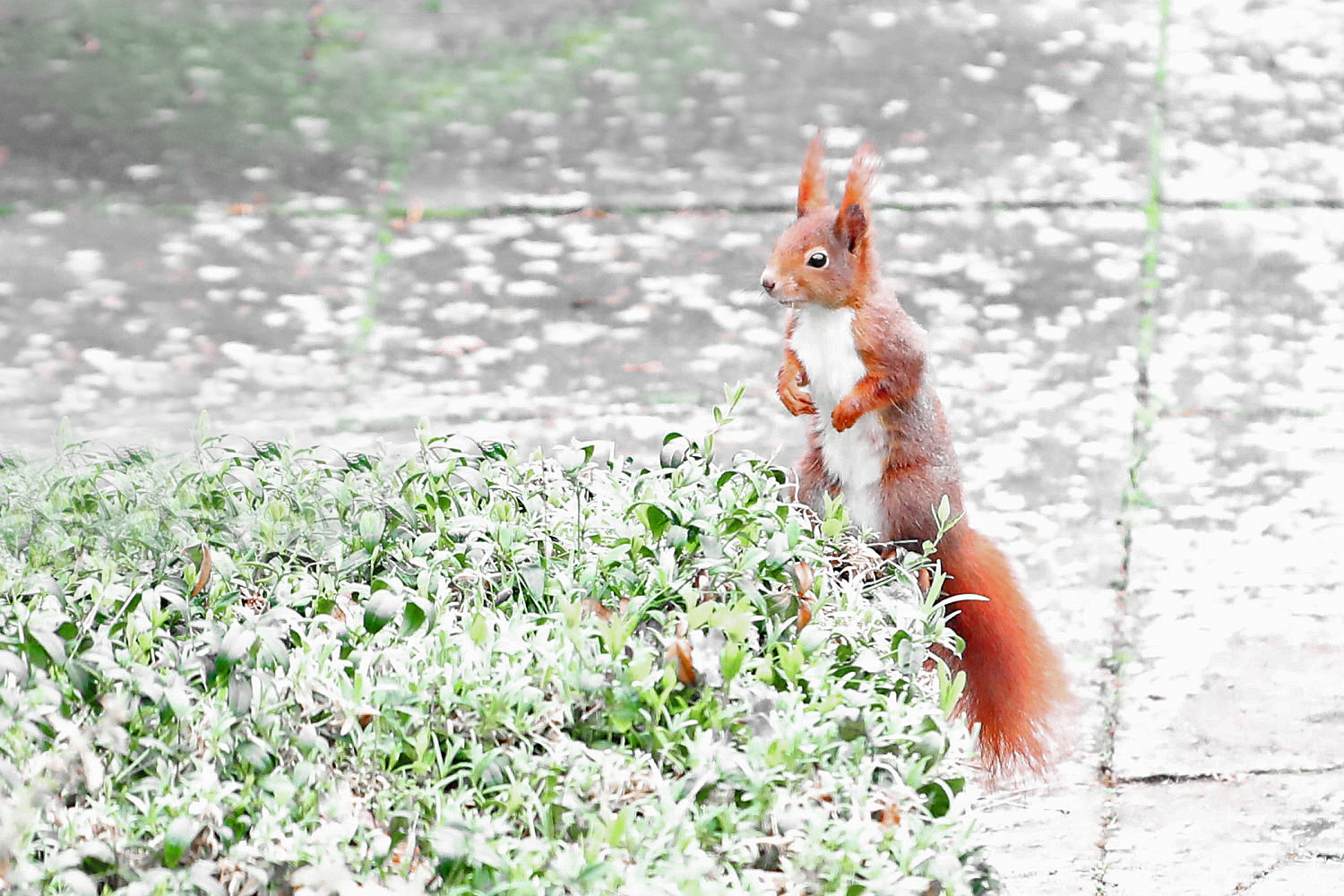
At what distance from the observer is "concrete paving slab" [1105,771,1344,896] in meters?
2.97

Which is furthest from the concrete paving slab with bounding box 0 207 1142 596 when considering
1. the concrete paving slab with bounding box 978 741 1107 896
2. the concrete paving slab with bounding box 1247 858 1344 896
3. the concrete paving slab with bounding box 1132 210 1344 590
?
the concrete paving slab with bounding box 1247 858 1344 896

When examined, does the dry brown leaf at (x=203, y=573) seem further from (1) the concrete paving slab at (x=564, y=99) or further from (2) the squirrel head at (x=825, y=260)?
(1) the concrete paving slab at (x=564, y=99)

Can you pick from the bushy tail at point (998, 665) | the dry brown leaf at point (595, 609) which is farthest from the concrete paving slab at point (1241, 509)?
the dry brown leaf at point (595, 609)

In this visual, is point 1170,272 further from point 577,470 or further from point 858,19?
point 577,470

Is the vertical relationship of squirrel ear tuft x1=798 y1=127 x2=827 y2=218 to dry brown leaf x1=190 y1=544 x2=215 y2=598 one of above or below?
above

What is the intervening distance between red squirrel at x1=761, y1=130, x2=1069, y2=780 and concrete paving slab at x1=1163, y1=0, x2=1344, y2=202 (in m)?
2.93

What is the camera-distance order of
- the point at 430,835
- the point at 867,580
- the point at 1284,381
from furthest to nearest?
the point at 1284,381, the point at 867,580, the point at 430,835

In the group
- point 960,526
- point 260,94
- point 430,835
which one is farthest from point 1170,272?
point 430,835

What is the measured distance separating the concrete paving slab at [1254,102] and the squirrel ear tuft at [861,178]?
9.76 feet

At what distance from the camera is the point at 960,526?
2.61m

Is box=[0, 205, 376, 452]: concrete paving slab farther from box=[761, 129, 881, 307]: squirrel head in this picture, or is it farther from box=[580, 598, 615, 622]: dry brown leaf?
box=[580, 598, 615, 622]: dry brown leaf

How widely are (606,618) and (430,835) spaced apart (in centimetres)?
47

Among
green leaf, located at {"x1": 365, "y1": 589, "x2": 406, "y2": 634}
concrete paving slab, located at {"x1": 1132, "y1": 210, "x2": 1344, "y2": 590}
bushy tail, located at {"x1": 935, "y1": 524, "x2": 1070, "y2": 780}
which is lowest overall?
concrete paving slab, located at {"x1": 1132, "y1": 210, "x2": 1344, "y2": 590}

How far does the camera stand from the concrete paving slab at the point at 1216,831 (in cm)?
297
